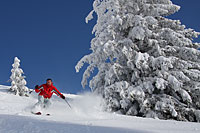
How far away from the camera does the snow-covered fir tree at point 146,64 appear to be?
29.7 feet

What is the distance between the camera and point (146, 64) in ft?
31.9

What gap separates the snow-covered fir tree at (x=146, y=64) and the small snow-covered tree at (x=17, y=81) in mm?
19774

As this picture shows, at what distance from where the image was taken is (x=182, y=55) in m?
10.5

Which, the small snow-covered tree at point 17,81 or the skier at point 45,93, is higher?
the small snow-covered tree at point 17,81

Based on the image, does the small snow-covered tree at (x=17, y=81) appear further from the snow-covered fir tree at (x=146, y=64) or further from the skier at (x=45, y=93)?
the skier at (x=45, y=93)

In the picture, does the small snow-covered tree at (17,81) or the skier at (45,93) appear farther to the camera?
the small snow-covered tree at (17,81)

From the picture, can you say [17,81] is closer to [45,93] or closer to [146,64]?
[45,93]

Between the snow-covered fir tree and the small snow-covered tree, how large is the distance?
64.9ft

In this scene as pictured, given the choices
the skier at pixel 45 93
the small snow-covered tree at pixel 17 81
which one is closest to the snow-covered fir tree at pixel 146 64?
the skier at pixel 45 93

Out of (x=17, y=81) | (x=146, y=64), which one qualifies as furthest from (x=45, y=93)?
(x=17, y=81)

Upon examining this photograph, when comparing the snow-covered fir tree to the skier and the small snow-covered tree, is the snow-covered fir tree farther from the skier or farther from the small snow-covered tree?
the small snow-covered tree

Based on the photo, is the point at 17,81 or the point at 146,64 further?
the point at 17,81

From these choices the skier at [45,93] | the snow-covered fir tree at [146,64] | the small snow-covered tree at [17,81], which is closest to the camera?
the skier at [45,93]

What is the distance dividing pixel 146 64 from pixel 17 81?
79.3 feet
